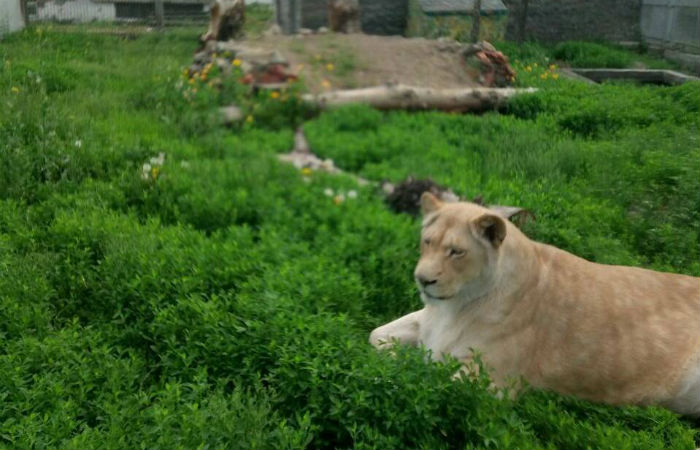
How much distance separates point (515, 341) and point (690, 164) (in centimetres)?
390

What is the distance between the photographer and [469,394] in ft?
11.8

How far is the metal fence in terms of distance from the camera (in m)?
14.8

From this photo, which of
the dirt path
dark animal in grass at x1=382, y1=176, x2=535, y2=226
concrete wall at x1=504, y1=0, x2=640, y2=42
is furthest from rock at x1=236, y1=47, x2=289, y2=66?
concrete wall at x1=504, y1=0, x2=640, y2=42

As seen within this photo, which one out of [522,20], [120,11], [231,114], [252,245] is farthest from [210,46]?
[522,20]

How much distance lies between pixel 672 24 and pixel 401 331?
43.9 ft

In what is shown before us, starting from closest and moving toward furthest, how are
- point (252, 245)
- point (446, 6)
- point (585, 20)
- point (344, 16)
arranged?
point (252, 245), point (344, 16), point (446, 6), point (585, 20)

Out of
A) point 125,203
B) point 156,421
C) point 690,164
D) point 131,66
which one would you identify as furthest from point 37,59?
point 690,164

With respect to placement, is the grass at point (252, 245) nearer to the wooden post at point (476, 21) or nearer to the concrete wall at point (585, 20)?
the wooden post at point (476, 21)

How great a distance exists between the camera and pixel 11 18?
9555 mm

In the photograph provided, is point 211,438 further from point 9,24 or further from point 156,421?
point 9,24

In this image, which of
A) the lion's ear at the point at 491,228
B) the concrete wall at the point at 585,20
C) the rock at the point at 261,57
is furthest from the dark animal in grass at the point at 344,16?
the concrete wall at the point at 585,20

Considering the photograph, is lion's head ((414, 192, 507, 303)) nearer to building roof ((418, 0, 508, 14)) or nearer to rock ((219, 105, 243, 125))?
rock ((219, 105, 243, 125))

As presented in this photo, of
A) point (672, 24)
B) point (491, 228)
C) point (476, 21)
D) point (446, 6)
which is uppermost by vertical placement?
point (446, 6)

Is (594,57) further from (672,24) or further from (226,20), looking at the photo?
(226,20)
